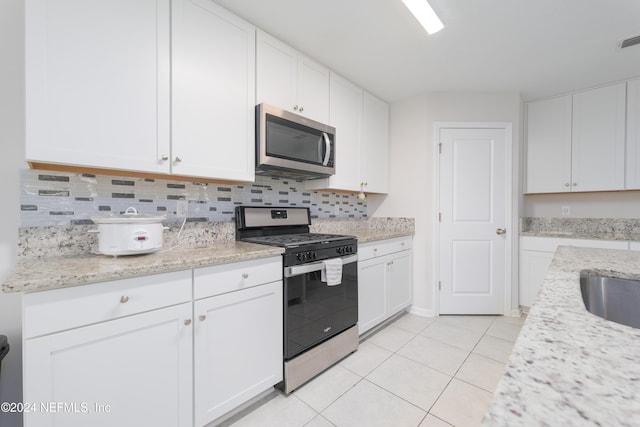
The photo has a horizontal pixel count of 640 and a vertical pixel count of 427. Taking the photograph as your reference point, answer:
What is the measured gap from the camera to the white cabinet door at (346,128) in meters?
2.36

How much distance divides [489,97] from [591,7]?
117cm

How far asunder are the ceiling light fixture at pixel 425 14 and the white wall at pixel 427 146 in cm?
120

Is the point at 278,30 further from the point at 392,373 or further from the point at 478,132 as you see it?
the point at 392,373

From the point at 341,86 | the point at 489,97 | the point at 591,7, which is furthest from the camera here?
the point at 489,97

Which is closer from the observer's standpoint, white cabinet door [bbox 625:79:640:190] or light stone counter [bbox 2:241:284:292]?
light stone counter [bbox 2:241:284:292]

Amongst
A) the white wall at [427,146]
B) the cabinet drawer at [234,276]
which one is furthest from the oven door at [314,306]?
the white wall at [427,146]

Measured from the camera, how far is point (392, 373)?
1825 millimetres

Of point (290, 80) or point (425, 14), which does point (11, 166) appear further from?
point (425, 14)

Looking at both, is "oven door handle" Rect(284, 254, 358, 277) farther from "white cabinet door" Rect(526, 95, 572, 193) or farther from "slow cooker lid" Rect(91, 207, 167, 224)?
"white cabinet door" Rect(526, 95, 572, 193)

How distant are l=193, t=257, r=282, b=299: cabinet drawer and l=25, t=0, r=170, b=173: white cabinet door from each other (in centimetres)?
61

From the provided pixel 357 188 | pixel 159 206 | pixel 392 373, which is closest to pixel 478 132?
pixel 357 188

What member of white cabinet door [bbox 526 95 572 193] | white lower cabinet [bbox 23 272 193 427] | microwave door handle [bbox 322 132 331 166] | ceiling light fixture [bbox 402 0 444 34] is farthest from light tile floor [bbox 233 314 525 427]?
ceiling light fixture [bbox 402 0 444 34]

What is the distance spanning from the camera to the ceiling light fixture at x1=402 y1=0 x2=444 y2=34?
1.51 metres

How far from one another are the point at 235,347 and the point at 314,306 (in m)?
0.54
